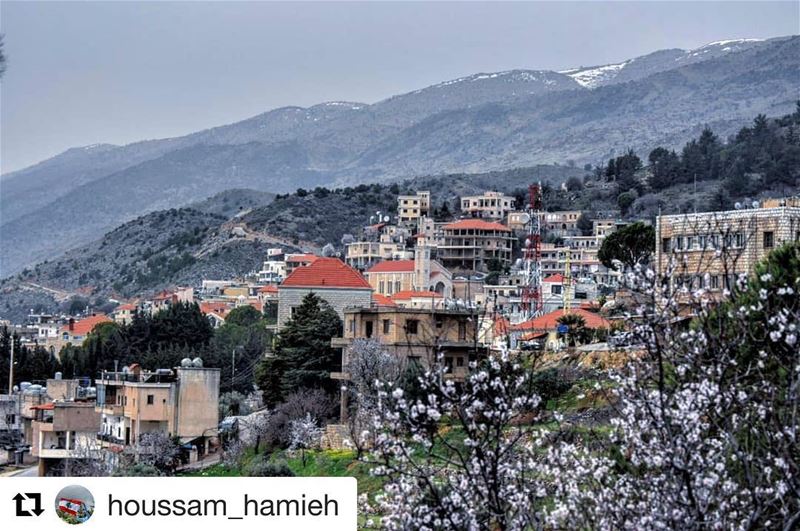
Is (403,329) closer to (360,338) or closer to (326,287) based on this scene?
(360,338)

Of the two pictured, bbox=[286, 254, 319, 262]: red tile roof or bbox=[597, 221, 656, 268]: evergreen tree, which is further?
bbox=[286, 254, 319, 262]: red tile roof

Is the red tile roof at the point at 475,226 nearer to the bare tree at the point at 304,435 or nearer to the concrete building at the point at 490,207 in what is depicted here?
the concrete building at the point at 490,207

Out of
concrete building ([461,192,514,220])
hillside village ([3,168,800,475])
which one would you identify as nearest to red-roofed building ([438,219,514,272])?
concrete building ([461,192,514,220])

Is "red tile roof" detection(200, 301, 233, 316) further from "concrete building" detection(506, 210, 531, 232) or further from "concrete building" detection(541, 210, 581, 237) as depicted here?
"concrete building" detection(541, 210, 581, 237)

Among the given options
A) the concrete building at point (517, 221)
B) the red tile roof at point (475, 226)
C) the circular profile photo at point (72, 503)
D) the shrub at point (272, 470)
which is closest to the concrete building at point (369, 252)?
the red tile roof at point (475, 226)

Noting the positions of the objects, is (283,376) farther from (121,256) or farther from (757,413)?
(121,256)

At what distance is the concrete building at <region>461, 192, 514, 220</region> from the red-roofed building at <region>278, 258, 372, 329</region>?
88.3 m

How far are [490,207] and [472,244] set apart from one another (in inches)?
931

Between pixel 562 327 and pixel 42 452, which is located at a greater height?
pixel 562 327

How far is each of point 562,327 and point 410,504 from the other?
3280 centimetres

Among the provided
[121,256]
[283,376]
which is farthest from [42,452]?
[121,256]

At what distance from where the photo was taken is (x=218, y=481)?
14656 millimetres

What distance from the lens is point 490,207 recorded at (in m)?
151

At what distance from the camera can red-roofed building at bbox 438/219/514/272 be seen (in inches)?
4990
